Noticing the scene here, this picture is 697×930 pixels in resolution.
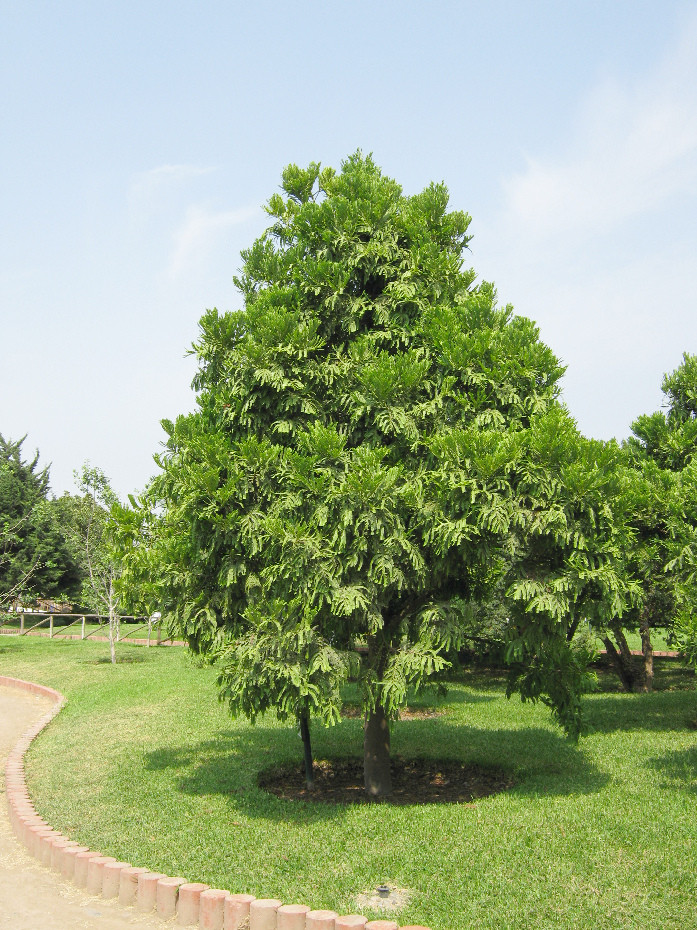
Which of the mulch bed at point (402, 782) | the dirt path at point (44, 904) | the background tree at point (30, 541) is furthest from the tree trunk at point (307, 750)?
the background tree at point (30, 541)

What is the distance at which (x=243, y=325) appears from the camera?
915 cm

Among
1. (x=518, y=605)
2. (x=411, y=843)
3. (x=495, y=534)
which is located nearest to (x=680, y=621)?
(x=518, y=605)

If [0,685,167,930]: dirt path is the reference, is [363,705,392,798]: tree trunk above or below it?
above

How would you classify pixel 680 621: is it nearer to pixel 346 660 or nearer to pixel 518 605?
pixel 518 605

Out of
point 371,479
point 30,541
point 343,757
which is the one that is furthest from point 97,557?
point 371,479

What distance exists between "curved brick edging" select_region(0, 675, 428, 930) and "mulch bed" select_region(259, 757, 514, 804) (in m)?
2.86

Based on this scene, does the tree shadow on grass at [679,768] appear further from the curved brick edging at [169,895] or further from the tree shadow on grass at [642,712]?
the curved brick edging at [169,895]

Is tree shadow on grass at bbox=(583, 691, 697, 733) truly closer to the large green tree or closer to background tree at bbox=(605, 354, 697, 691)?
background tree at bbox=(605, 354, 697, 691)

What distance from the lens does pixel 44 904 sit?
Answer: 6.39 m

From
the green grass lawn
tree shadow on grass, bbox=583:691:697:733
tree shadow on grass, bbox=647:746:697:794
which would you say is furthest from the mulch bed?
tree shadow on grass, bbox=583:691:697:733

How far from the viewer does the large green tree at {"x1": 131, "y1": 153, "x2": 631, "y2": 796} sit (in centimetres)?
766

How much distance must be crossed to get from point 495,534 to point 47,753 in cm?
832

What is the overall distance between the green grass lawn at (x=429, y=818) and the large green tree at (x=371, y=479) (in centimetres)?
122

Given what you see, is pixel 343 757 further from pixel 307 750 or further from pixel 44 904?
pixel 44 904
